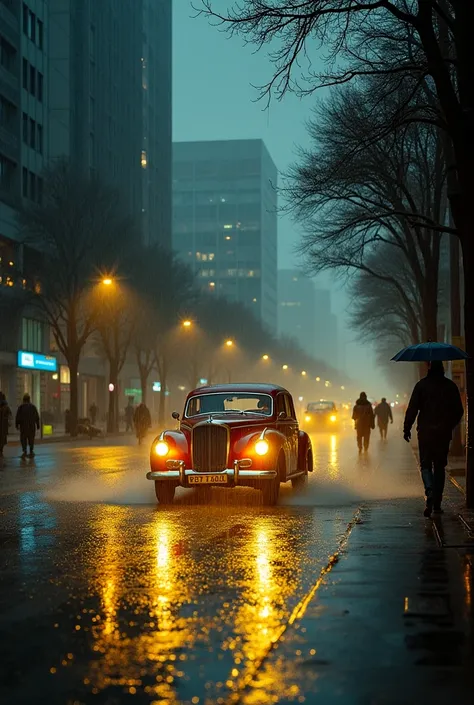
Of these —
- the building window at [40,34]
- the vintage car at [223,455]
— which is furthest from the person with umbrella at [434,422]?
the building window at [40,34]

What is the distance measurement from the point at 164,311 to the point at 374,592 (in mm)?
65332

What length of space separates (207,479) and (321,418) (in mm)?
49032

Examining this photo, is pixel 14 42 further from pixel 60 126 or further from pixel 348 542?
pixel 348 542

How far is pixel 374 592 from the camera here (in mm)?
8555

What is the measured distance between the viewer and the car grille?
1705 cm

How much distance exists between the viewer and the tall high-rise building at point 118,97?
85.6 metres

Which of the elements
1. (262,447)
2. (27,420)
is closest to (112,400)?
(27,420)

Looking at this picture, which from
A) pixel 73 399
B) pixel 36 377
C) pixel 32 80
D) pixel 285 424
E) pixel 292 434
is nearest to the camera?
pixel 285 424

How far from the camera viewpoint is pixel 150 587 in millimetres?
9039

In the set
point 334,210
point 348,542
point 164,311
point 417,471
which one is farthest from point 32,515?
point 164,311

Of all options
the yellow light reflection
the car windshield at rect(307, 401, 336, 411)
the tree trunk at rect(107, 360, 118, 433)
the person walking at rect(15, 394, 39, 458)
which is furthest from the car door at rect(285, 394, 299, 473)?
the car windshield at rect(307, 401, 336, 411)

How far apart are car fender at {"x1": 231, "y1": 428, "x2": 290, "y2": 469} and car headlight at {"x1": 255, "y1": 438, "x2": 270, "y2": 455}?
5 cm

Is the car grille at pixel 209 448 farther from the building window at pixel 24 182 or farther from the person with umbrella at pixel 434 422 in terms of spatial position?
the building window at pixel 24 182

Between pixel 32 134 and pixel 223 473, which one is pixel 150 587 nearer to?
pixel 223 473
